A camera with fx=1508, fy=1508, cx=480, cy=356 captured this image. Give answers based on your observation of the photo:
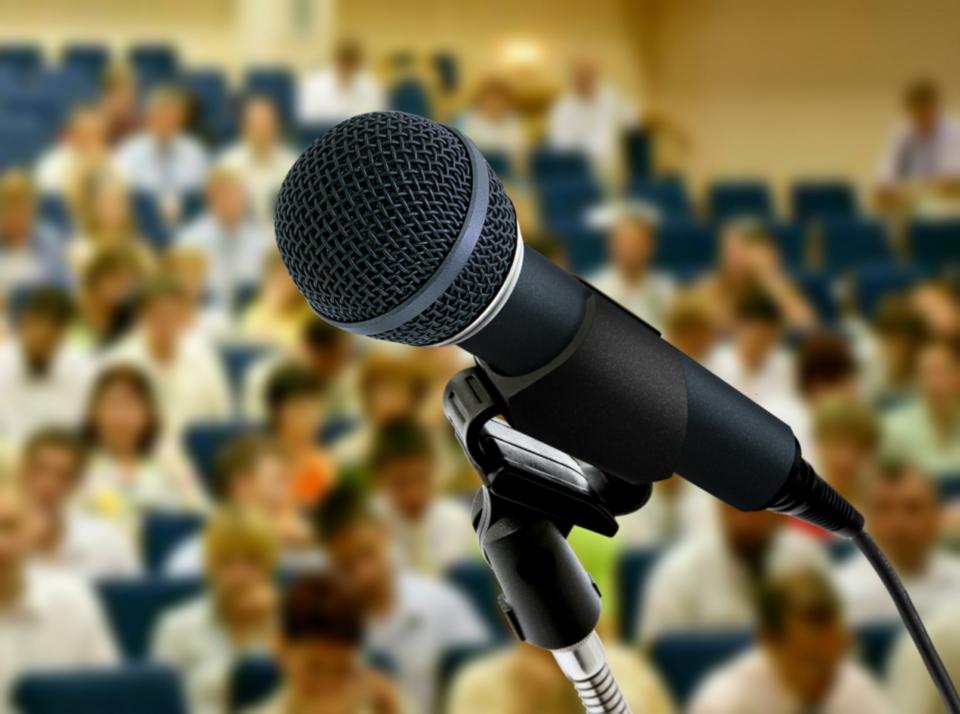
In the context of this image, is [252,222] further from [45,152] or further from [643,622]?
[643,622]

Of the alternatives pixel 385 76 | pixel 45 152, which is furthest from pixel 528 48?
pixel 45 152

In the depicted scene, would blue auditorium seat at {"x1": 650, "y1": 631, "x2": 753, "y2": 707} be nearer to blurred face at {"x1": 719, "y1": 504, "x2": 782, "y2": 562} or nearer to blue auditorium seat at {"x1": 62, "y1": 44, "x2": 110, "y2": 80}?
blurred face at {"x1": 719, "y1": 504, "x2": 782, "y2": 562}

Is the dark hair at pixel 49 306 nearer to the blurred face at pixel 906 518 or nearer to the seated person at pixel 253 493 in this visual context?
the seated person at pixel 253 493

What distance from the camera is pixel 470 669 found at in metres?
2.17

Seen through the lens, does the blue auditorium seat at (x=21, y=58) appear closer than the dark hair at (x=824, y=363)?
No

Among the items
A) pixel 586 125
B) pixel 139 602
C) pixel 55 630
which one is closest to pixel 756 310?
pixel 139 602

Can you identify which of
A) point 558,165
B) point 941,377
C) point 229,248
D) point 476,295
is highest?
point 476,295

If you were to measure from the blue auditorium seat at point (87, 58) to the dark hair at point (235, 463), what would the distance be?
19.2 ft

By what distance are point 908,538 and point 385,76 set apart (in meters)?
7.01

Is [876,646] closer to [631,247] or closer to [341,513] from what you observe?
[341,513]

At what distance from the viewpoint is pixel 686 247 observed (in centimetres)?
582

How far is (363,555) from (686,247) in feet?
12.0

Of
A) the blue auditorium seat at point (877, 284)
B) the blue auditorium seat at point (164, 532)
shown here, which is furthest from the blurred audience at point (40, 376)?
the blue auditorium seat at point (877, 284)

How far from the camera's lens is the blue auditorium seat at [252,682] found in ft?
7.02
